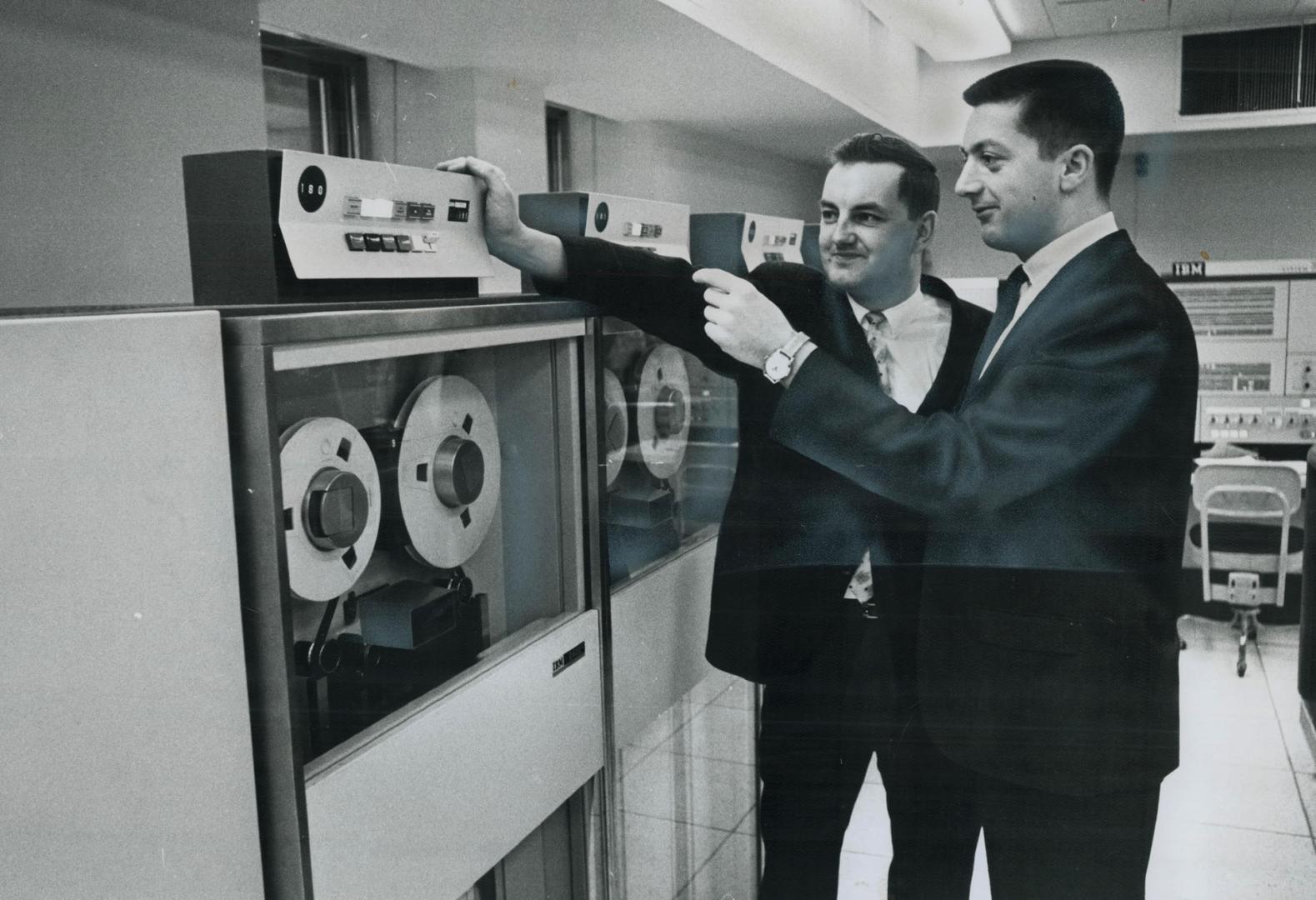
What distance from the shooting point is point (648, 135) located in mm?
1668

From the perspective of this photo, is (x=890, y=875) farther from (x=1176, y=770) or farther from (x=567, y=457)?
(x=567, y=457)

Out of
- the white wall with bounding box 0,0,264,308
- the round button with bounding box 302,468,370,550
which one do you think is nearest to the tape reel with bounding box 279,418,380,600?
the round button with bounding box 302,468,370,550

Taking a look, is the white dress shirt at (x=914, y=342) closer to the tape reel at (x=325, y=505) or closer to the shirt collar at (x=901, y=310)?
the shirt collar at (x=901, y=310)

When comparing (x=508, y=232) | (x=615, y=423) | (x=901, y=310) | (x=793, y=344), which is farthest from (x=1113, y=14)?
(x=615, y=423)

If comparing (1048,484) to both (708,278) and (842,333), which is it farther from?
(708,278)

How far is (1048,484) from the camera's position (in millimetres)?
1204

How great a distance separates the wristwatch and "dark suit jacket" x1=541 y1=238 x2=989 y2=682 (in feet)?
0.13

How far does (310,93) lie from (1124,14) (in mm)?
1147

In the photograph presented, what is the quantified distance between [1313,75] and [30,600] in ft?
4.65

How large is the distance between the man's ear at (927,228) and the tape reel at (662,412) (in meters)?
0.62

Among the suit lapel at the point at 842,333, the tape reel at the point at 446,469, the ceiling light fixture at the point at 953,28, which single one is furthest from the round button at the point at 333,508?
the ceiling light fixture at the point at 953,28

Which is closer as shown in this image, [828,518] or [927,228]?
[927,228]

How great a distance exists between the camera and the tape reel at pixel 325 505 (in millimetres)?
1098

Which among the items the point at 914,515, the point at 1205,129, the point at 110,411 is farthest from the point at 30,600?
the point at 1205,129
